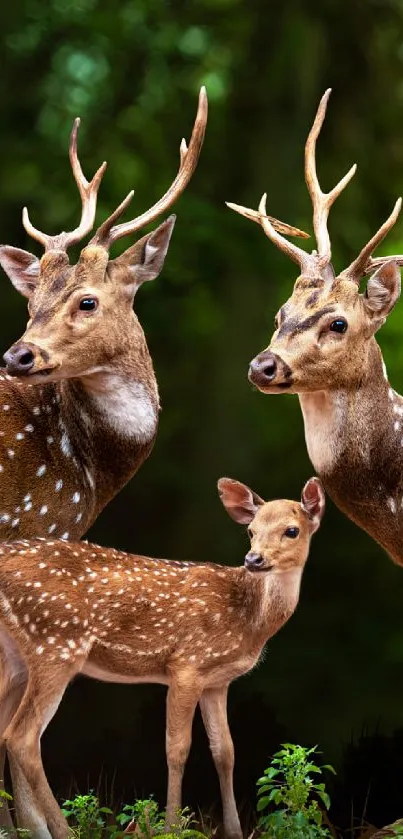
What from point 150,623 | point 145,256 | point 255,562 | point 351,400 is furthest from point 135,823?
point 145,256

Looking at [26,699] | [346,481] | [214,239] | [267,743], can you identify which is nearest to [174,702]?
[26,699]

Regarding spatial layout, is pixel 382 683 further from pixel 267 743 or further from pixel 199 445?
pixel 199 445

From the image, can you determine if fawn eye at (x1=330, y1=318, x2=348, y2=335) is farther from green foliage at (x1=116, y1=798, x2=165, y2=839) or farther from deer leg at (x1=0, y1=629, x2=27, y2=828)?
green foliage at (x1=116, y1=798, x2=165, y2=839)

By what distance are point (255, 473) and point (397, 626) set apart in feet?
2.45

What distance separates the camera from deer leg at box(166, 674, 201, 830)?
433 cm

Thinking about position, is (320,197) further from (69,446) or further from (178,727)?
(178,727)

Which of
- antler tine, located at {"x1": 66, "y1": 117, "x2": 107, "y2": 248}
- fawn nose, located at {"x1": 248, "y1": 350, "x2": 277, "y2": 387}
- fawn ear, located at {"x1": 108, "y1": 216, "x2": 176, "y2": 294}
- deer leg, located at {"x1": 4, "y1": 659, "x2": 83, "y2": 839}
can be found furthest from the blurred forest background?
fawn nose, located at {"x1": 248, "y1": 350, "x2": 277, "y2": 387}

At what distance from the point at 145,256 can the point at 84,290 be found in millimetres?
265

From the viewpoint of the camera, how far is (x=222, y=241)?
19.0 feet

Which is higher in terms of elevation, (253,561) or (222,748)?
(253,561)

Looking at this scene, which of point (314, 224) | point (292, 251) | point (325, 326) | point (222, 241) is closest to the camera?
point (325, 326)

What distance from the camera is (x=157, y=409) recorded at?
15.0 ft

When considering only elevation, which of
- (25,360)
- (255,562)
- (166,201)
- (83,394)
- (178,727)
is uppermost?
(166,201)

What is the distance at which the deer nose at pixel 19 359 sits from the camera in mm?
4152
